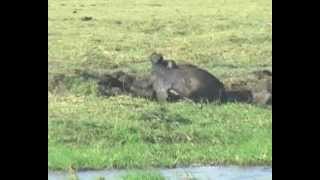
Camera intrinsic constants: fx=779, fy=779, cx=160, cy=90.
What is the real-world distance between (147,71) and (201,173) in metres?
1.99

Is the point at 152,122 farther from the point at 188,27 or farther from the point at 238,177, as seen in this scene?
the point at 188,27

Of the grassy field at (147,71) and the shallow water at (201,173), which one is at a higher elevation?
the grassy field at (147,71)

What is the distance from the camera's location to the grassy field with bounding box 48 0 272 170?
7.06 meters

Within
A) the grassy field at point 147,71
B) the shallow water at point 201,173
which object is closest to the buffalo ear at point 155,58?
the grassy field at point 147,71

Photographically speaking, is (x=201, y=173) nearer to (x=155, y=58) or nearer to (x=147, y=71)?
(x=147, y=71)

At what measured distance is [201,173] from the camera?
6730 mm

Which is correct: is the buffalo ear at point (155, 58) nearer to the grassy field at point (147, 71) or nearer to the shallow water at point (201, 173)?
the grassy field at point (147, 71)

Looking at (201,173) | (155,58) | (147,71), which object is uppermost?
(155,58)

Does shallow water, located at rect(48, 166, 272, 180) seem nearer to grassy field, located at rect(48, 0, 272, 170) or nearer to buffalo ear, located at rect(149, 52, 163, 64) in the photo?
grassy field, located at rect(48, 0, 272, 170)

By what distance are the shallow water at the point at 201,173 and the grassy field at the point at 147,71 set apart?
8cm

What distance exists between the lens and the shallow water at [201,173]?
6.64 metres

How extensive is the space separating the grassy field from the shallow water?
0.08 metres

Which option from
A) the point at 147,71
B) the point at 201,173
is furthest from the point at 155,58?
the point at 201,173
